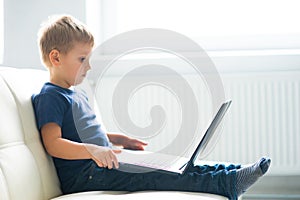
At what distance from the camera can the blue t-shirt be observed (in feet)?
5.22

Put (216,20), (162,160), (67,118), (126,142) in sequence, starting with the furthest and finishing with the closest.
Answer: (216,20)
(126,142)
(162,160)
(67,118)

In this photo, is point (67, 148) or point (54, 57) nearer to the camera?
point (67, 148)

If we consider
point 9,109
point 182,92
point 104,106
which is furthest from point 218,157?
point 9,109

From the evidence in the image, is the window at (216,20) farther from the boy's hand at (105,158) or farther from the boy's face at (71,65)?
the boy's hand at (105,158)

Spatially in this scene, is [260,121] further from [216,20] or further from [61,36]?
[61,36]

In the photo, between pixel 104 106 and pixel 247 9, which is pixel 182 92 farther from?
pixel 247 9

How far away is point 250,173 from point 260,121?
4.40ft

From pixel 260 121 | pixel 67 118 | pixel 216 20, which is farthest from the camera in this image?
pixel 216 20

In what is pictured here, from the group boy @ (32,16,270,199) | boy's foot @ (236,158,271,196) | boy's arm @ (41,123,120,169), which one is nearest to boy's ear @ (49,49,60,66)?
boy @ (32,16,270,199)

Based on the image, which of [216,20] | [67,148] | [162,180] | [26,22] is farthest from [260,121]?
[67,148]

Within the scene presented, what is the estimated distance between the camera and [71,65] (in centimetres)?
174

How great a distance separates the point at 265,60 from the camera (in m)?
2.84

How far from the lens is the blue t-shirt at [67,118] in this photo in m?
1.59

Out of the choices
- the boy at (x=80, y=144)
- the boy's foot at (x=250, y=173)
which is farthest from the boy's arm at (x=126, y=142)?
the boy's foot at (x=250, y=173)
